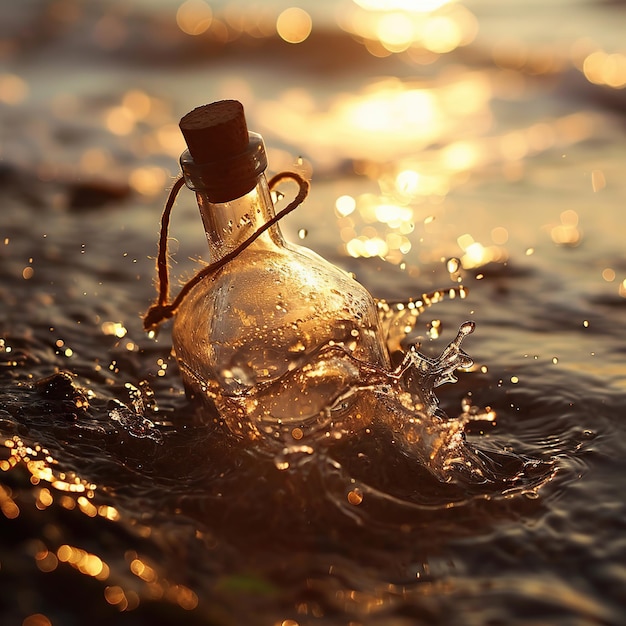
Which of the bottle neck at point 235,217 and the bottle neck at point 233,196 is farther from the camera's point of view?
the bottle neck at point 235,217

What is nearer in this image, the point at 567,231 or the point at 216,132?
the point at 216,132

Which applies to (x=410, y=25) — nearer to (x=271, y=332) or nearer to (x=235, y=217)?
(x=235, y=217)

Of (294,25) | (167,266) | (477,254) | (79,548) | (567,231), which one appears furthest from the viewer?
(294,25)

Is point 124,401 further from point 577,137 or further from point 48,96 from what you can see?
point 48,96

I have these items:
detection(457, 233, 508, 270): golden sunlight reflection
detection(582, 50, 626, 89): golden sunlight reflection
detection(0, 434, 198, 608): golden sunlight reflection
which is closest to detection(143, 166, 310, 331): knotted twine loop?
detection(0, 434, 198, 608): golden sunlight reflection

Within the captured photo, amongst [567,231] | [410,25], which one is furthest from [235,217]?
[410,25]

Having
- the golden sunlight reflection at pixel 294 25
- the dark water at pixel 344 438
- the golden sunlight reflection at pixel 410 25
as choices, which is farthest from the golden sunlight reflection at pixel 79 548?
the golden sunlight reflection at pixel 294 25

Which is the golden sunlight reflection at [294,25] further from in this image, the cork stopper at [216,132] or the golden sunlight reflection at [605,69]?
the cork stopper at [216,132]

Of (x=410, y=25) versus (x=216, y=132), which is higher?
(x=216, y=132)
